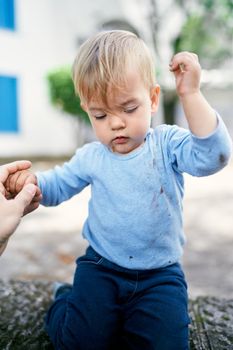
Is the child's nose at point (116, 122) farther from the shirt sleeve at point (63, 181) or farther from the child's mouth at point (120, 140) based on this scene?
the shirt sleeve at point (63, 181)

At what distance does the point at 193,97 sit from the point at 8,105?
33.0 feet

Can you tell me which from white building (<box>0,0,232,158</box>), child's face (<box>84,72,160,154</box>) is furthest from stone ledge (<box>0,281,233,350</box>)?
white building (<box>0,0,232,158</box>)

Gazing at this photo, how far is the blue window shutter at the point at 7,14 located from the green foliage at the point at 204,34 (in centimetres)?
386

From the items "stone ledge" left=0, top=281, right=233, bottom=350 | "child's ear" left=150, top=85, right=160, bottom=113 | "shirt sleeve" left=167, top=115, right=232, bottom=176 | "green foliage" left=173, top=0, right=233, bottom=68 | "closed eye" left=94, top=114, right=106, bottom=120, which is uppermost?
"green foliage" left=173, top=0, right=233, bottom=68

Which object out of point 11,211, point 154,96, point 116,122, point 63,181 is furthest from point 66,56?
point 11,211

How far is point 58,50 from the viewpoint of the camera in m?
11.9

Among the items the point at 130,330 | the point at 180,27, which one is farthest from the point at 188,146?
the point at 180,27

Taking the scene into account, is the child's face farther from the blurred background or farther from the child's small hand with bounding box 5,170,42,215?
the blurred background

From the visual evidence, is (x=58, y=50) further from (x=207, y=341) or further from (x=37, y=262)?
(x=207, y=341)

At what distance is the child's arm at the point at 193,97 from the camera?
4.30ft

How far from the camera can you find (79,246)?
11.6 feet

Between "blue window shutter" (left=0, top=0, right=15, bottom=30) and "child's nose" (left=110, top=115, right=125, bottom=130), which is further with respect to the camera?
"blue window shutter" (left=0, top=0, right=15, bottom=30)

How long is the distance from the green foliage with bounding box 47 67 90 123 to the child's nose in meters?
8.78

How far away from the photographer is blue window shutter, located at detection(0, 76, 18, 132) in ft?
35.5
